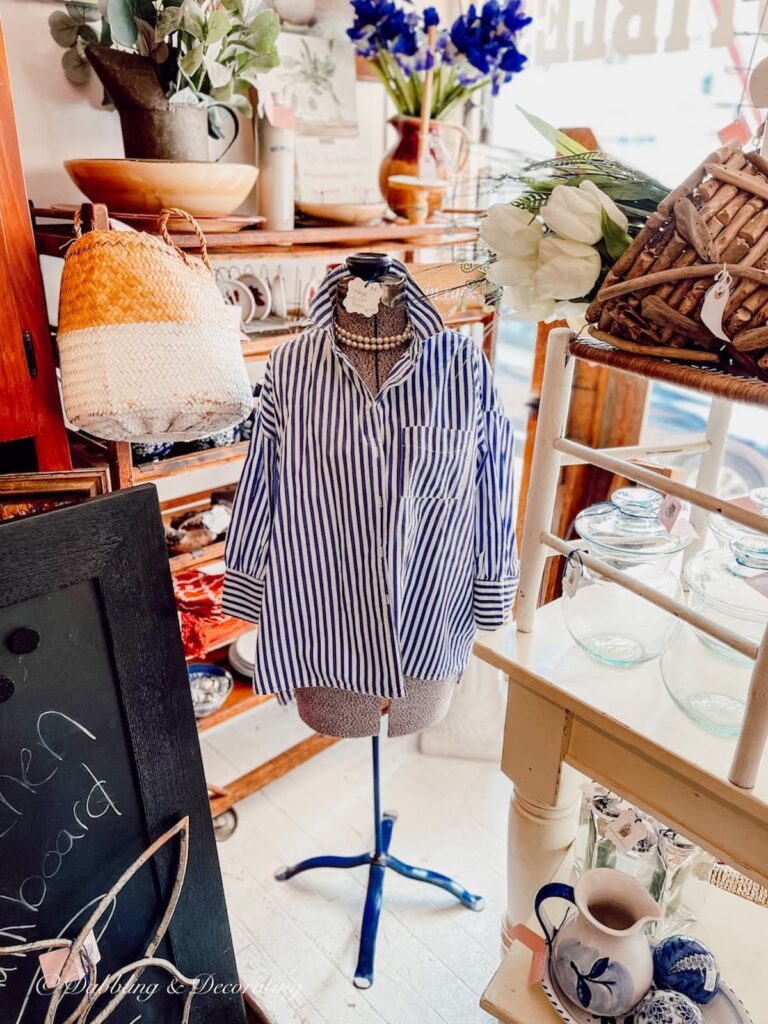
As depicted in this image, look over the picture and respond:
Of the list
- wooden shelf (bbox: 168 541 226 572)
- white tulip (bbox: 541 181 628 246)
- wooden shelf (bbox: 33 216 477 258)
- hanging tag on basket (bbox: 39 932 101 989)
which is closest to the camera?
A: white tulip (bbox: 541 181 628 246)

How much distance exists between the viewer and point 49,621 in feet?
2.89

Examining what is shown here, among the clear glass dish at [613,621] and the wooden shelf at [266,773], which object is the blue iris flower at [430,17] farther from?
the wooden shelf at [266,773]

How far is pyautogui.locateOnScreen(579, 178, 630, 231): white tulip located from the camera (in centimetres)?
81

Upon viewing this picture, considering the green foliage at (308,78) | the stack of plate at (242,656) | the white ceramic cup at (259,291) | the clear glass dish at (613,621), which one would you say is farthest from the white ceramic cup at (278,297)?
the clear glass dish at (613,621)

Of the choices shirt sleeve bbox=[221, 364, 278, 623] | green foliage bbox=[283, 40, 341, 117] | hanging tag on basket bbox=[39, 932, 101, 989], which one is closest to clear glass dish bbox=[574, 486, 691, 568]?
shirt sleeve bbox=[221, 364, 278, 623]

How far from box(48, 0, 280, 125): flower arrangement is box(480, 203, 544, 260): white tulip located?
0.74m

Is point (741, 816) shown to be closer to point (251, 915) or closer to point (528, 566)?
point (528, 566)

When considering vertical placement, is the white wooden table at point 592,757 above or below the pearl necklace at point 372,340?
below

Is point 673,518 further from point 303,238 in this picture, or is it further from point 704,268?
point 303,238

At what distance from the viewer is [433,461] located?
117 cm

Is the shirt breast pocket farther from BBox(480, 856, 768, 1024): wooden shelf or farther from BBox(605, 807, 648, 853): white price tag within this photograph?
BBox(480, 856, 768, 1024): wooden shelf

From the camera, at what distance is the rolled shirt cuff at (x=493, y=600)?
1294 millimetres

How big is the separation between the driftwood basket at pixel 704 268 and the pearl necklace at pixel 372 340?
1.45ft

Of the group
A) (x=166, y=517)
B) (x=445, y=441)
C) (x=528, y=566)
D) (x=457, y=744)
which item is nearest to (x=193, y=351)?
(x=445, y=441)
